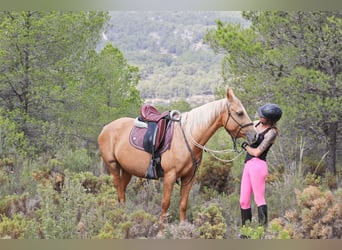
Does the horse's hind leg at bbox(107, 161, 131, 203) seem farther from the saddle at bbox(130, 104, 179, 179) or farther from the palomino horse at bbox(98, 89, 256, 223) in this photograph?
the saddle at bbox(130, 104, 179, 179)

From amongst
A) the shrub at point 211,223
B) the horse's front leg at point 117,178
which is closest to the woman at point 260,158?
the shrub at point 211,223

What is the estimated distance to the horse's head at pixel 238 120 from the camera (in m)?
5.51

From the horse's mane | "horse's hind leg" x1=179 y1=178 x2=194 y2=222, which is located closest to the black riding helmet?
the horse's mane

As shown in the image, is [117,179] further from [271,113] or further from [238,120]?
[271,113]

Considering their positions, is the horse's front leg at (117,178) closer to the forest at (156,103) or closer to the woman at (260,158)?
the forest at (156,103)

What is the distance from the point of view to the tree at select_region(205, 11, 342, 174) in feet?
20.3

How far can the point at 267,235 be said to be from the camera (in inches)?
226

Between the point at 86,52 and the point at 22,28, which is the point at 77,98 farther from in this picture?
the point at 22,28

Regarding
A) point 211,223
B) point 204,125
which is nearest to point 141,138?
point 204,125

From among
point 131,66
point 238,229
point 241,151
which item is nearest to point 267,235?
point 238,229

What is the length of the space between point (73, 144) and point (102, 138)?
44 centimetres

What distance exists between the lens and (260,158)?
18.4 ft

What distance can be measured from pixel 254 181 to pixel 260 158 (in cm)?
21

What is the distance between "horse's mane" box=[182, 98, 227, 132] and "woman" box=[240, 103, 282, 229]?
358mm
